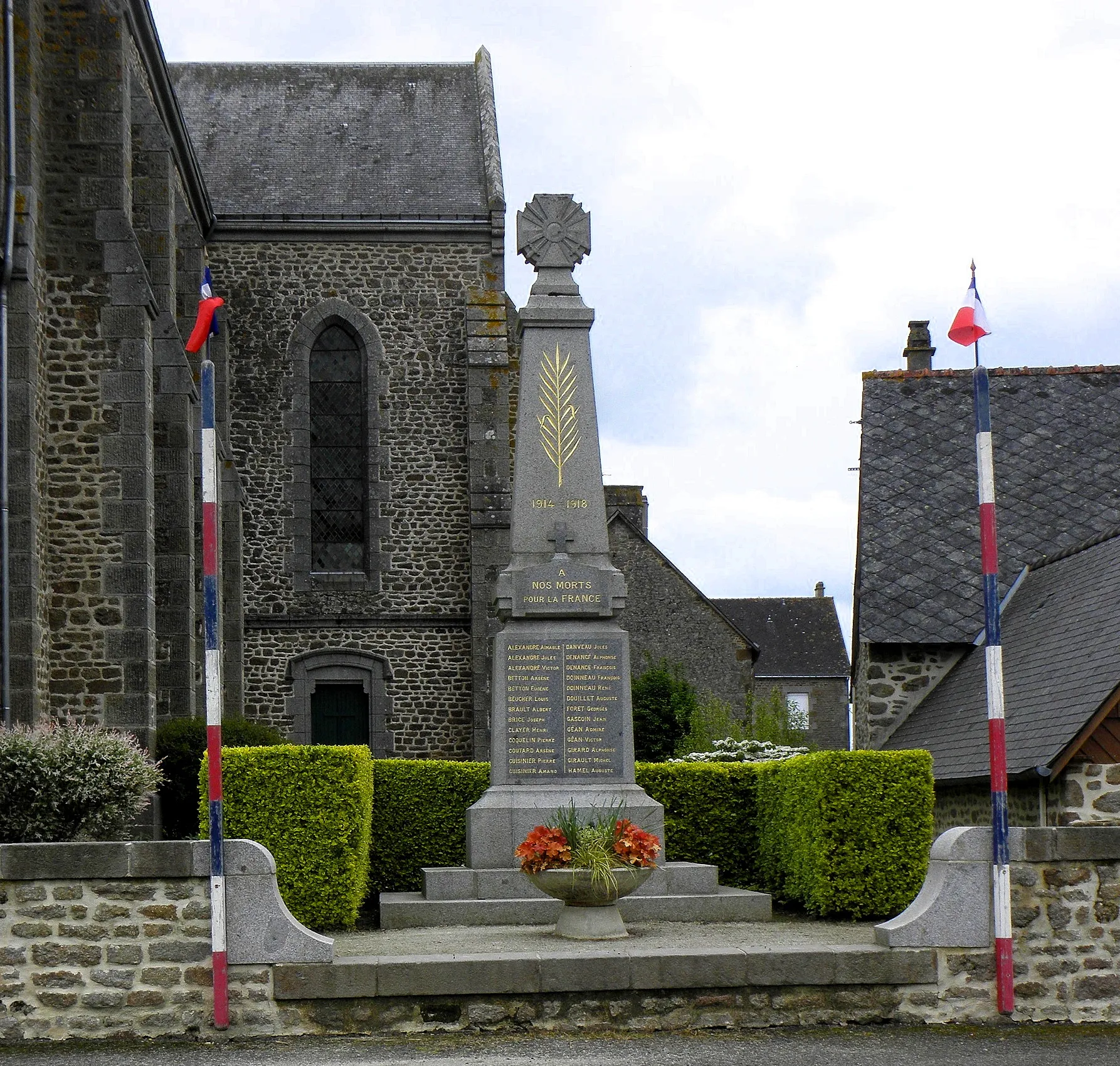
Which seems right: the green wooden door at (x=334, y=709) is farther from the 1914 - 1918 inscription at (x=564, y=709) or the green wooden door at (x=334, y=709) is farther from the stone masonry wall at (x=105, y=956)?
the stone masonry wall at (x=105, y=956)

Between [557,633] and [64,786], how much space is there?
3.56 m

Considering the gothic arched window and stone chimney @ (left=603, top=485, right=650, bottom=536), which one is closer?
the gothic arched window

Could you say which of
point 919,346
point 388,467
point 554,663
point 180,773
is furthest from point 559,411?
point 919,346

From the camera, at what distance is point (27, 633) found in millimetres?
13977

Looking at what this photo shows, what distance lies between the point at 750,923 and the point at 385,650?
42.1 feet

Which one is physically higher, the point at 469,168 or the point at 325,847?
the point at 469,168

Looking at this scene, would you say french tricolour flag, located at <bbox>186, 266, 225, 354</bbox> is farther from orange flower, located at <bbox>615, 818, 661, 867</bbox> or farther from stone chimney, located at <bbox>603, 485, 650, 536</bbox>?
stone chimney, located at <bbox>603, 485, 650, 536</bbox>

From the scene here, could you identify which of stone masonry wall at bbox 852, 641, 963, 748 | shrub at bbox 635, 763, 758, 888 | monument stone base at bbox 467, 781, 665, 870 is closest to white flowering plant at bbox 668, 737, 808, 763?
stone masonry wall at bbox 852, 641, 963, 748

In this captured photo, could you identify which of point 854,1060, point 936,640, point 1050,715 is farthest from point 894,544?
point 854,1060

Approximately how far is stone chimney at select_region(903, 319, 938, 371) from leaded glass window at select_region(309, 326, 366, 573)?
8642 mm

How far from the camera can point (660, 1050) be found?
6.91m

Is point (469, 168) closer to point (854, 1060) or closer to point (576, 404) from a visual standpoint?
point (576, 404)

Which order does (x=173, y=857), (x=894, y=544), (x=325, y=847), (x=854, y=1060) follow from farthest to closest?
(x=894, y=544), (x=325, y=847), (x=173, y=857), (x=854, y=1060)

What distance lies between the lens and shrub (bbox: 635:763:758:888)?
1247 centimetres
